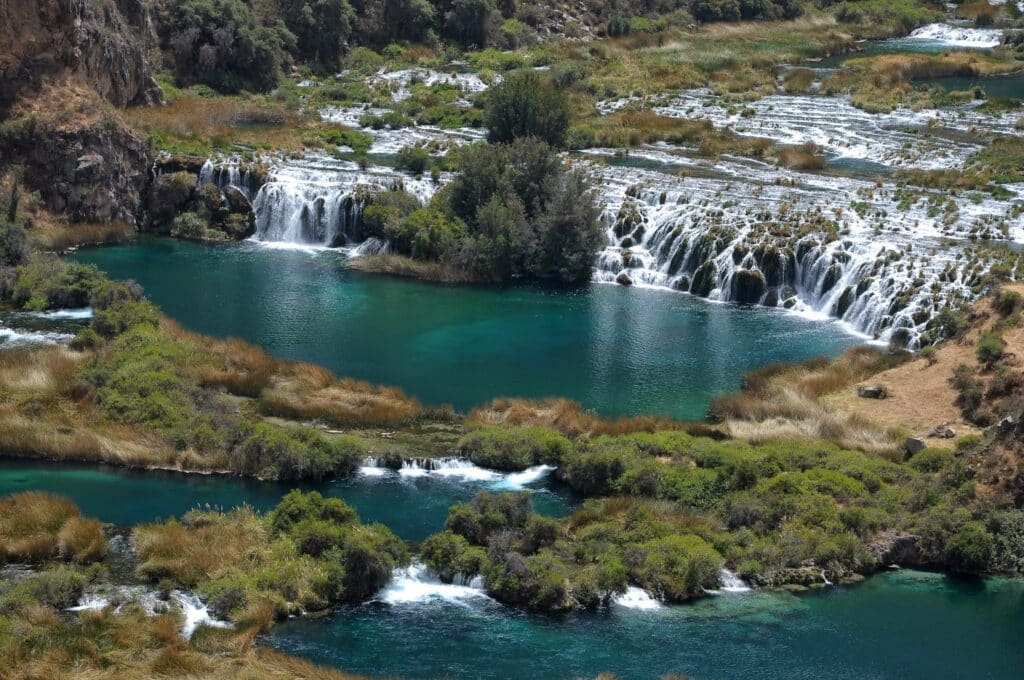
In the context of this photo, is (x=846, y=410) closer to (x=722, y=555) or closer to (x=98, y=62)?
(x=722, y=555)

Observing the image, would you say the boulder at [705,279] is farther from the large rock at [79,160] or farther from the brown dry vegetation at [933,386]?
the large rock at [79,160]

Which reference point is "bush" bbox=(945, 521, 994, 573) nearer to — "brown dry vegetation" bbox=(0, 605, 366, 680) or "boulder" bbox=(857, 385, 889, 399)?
"boulder" bbox=(857, 385, 889, 399)

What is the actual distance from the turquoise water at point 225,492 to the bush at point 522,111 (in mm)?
36051

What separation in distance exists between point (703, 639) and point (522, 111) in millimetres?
45596

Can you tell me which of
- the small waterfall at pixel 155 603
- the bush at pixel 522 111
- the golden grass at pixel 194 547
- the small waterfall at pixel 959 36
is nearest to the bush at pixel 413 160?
the bush at pixel 522 111

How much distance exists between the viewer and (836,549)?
32.3 meters

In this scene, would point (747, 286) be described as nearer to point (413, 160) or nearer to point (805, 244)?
point (805, 244)

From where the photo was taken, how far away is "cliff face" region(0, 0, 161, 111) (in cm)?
6319

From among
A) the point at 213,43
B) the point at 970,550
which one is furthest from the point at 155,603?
the point at 213,43

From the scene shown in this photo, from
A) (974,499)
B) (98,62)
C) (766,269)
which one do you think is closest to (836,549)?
(974,499)

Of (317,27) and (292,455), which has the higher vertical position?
(317,27)

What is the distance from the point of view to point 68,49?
65.3 m

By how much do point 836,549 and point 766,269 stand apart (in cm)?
2486

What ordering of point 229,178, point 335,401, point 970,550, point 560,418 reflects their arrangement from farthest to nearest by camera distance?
point 229,178 → point 335,401 → point 560,418 → point 970,550
